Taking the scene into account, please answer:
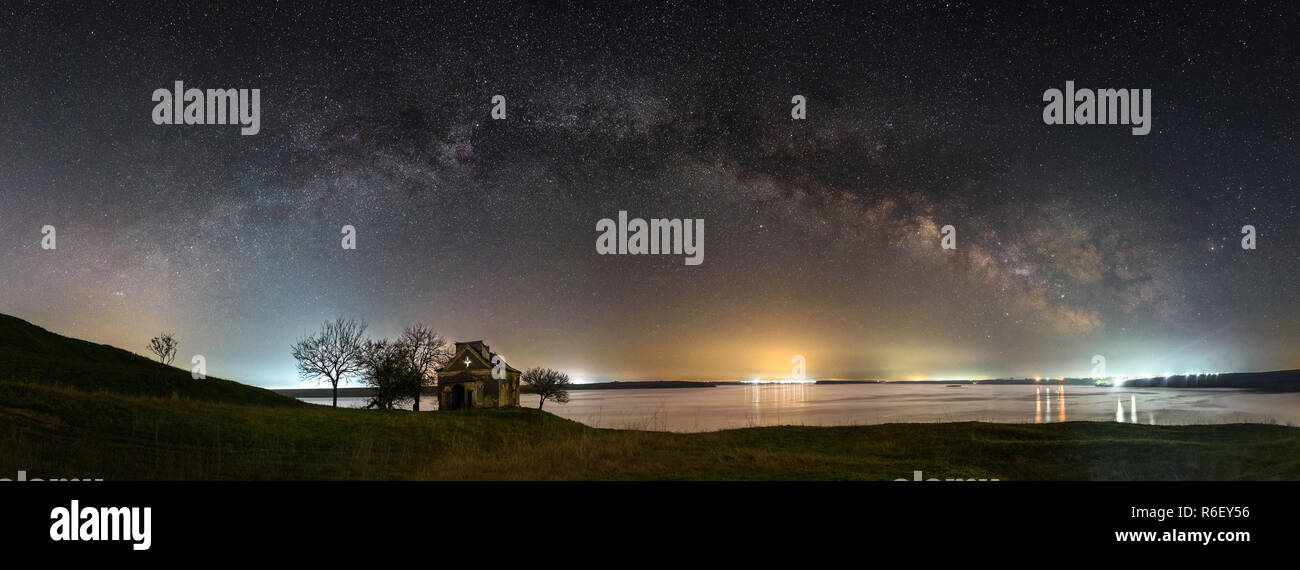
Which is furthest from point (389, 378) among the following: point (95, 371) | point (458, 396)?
point (95, 371)

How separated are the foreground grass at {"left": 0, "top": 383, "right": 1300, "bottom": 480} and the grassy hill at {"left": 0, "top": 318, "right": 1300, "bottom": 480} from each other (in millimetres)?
66

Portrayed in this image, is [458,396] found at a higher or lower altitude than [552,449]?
lower

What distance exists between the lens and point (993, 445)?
23.4m

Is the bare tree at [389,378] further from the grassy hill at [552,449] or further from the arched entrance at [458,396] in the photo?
the grassy hill at [552,449]

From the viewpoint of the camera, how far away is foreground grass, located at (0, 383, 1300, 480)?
49.9ft

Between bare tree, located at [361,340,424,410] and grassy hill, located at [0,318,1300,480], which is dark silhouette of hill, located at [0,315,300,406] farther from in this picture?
grassy hill, located at [0,318,1300,480]

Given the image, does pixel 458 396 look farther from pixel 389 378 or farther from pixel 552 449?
pixel 552 449

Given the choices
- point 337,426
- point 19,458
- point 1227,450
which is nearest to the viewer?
point 19,458

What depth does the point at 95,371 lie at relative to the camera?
45.5 metres

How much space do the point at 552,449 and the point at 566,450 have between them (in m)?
0.66

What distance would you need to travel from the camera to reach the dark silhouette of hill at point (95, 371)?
41.8 m
